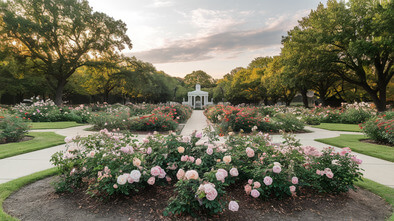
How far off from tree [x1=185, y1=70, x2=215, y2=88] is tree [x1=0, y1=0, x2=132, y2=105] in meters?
58.2

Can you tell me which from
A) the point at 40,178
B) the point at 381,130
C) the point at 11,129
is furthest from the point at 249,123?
the point at 11,129

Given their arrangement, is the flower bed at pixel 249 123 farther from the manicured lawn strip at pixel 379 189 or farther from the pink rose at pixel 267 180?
the pink rose at pixel 267 180

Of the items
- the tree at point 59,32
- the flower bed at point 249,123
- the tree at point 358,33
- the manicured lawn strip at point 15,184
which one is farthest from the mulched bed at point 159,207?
the tree at point 59,32

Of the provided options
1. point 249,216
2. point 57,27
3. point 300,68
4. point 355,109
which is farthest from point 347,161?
point 57,27

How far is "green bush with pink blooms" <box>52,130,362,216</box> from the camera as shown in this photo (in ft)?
8.44

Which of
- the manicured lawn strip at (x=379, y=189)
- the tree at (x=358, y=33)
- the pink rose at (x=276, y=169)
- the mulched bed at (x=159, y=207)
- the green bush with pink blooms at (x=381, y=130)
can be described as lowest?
the manicured lawn strip at (x=379, y=189)

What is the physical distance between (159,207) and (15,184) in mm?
2520

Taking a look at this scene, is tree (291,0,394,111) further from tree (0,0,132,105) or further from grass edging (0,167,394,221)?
tree (0,0,132,105)

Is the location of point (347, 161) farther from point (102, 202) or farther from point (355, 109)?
point (355, 109)

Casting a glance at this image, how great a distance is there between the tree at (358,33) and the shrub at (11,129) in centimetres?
1869

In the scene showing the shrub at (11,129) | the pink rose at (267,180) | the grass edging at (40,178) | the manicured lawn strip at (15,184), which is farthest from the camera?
the shrub at (11,129)

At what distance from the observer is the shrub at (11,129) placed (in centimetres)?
675

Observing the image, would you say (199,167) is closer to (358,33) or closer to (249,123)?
(249,123)

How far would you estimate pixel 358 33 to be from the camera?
15617 millimetres
